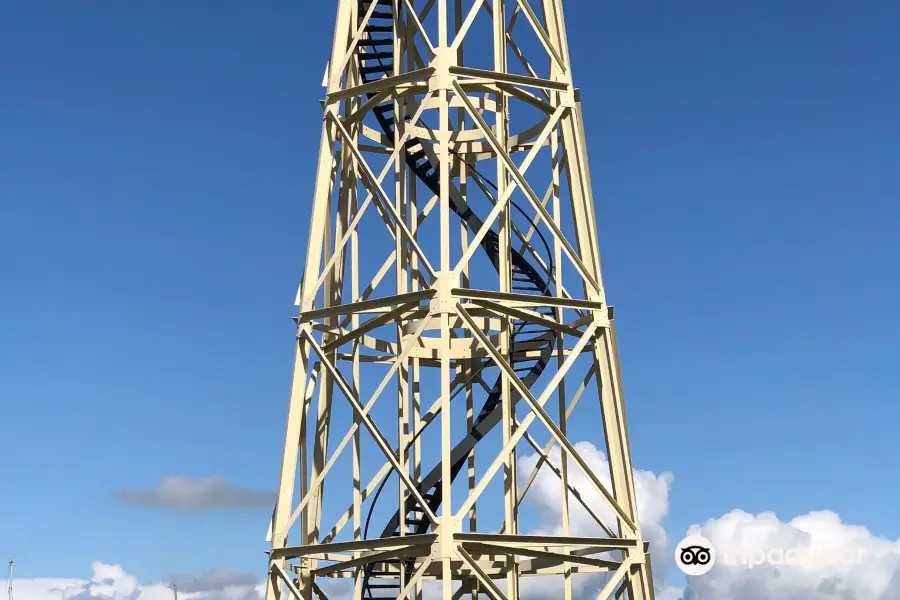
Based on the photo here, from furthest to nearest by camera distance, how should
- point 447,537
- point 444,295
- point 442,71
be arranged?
1. point 442,71
2. point 444,295
3. point 447,537

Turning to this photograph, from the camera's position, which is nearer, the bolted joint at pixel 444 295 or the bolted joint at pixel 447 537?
the bolted joint at pixel 447 537

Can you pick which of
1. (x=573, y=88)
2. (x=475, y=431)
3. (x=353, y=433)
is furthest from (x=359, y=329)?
(x=573, y=88)

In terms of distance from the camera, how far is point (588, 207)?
28500 mm

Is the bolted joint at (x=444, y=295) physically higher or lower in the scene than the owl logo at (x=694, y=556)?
higher

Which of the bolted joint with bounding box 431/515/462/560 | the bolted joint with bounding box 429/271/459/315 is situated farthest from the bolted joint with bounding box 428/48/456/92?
the bolted joint with bounding box 431/515/462/560

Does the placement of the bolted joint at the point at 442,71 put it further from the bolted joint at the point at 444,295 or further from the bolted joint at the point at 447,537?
the bolted joint at the point at 447,537

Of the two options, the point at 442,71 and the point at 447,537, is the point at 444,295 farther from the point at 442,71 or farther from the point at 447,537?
the point at 442,71

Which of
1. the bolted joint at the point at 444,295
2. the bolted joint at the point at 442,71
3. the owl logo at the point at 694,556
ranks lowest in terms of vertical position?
the owl logo at the point at 694,556

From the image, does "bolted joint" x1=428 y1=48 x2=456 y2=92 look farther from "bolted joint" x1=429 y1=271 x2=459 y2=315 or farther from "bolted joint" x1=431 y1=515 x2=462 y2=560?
"bolted joint" x1=431 y1=515 x2=462 y2=560

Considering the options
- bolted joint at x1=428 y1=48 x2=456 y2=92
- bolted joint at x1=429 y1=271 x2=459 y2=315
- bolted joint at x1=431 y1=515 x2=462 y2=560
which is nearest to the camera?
bolted joint at x1=431 y1=515 x2=462 y2=560

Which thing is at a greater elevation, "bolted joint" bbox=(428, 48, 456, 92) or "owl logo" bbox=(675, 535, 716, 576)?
"bolted joint" bbox=(428, 48, 456, 92)

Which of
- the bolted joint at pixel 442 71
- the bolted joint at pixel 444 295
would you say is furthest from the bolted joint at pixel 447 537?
the bolted joint at pixel 442 71

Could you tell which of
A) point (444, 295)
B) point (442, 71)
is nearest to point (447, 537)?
point (444, 295)

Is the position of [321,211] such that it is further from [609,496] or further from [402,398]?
[609,496]
